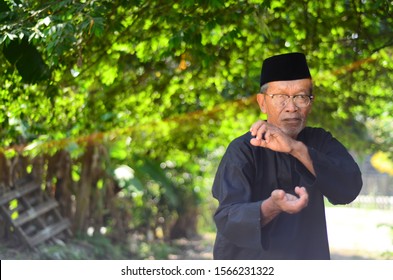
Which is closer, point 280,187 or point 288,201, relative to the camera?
point 288,201

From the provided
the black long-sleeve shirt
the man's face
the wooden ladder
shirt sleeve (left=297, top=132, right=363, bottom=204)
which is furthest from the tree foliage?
shirt sleeve (left=297, top=132, right=363, bottom=204)

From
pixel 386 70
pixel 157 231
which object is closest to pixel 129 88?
pixel 386 70

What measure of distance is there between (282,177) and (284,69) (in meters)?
0.51

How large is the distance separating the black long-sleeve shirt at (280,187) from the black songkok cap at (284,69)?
0.88 feet

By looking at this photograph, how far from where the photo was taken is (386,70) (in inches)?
251

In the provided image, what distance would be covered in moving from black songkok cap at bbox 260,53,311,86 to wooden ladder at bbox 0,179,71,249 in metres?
5.02

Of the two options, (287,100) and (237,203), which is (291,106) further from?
(237,203)

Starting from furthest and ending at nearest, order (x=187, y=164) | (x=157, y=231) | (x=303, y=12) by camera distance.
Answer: (x=157, y=231) → (x=187, y=164) → (x=303, y=12)

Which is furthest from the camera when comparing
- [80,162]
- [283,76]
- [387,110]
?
[80,162]

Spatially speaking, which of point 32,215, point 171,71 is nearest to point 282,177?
point 171,71

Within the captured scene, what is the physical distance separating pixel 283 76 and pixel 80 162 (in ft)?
19.1

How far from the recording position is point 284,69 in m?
3.47

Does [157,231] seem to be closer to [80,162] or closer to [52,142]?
[80,162]

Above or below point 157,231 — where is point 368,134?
above
